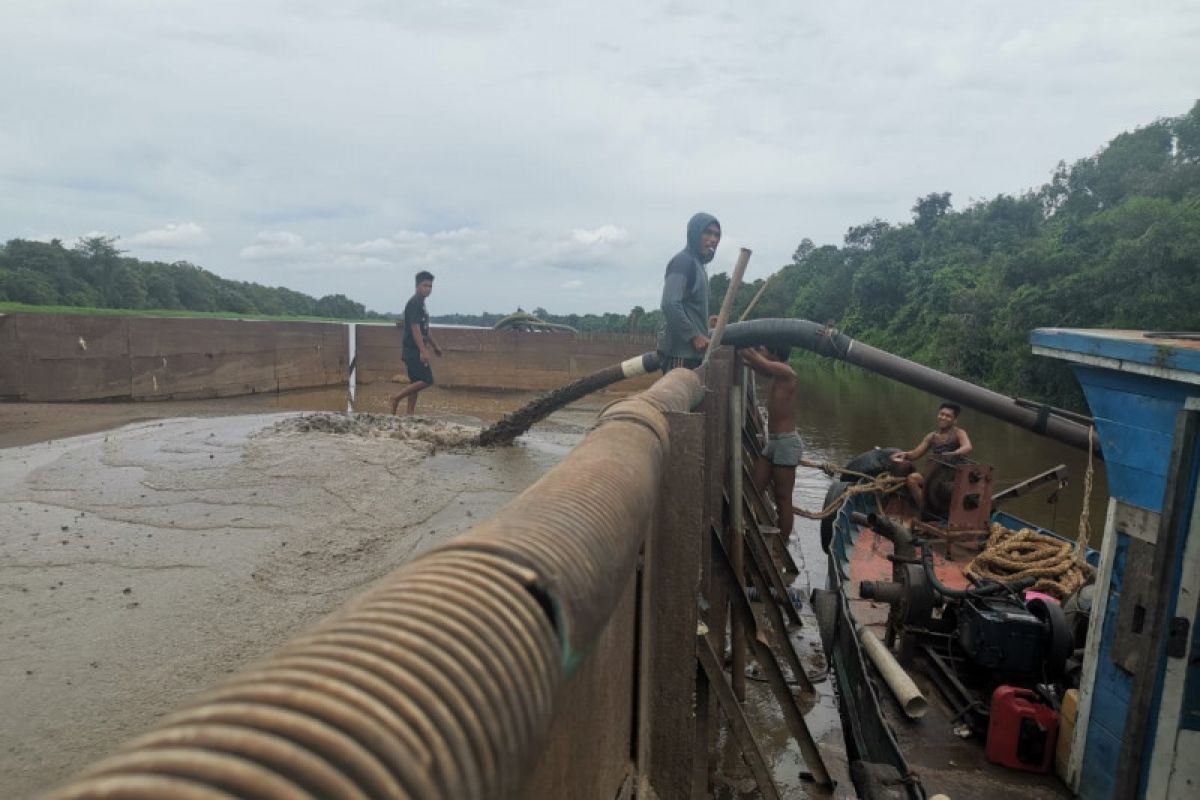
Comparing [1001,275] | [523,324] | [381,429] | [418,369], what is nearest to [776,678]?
[381,429]

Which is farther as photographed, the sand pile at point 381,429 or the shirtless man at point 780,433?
the sand pile at point 381,429

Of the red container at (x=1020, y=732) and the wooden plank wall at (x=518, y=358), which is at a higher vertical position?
the wooden plank wall at (x=518, y=358)

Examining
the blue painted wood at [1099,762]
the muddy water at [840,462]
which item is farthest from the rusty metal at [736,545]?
the blue painted wood at [1099,762]

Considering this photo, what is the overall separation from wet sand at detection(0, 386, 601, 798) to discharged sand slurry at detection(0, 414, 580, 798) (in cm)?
2

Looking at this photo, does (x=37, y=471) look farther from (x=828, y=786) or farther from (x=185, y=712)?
(x=185, y=712)

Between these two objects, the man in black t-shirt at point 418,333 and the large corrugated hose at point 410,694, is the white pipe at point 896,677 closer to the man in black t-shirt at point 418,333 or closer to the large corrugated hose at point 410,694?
the large corrugated hose at point 410,694

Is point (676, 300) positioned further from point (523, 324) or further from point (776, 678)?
point (523, 324)

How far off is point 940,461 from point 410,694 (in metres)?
8.17

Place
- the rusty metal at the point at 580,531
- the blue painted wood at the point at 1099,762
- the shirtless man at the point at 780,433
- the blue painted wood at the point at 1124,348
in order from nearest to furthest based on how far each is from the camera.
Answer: the rusty metal at the point at 580,531, the blue painted wood at the point at 1124,348, the blue painted wood at the point at 1099,762, the shirtless man at the point at 780,433

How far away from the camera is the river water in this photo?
14625mm

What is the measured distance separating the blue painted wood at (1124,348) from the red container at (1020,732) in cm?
187

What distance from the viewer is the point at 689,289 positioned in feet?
20.0

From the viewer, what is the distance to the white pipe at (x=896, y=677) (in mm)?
4164

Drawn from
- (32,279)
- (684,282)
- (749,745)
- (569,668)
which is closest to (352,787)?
(569,668)
